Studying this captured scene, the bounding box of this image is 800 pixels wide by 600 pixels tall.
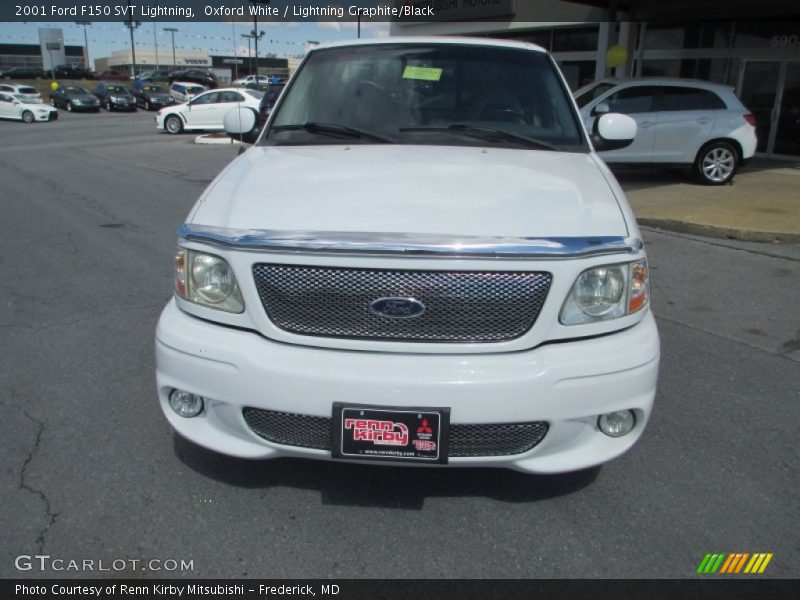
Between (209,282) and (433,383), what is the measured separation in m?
0.98

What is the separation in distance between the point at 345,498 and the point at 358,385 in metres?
0.76

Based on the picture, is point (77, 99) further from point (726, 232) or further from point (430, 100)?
point (430, 100)

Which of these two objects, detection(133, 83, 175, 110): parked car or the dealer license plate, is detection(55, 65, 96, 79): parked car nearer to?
detection(133, 83, 175, 110): parked car

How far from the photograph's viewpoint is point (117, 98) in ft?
126

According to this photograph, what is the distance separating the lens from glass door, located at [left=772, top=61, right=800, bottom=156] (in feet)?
48.8

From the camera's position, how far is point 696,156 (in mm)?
11906

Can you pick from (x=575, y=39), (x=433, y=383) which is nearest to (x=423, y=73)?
(x=433, y=383)

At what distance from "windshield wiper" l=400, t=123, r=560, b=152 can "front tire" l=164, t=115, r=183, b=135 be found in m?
23.5

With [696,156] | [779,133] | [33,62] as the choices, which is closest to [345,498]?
[696,156]

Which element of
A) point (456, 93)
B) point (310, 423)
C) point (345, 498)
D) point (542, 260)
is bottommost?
point (345, 498)

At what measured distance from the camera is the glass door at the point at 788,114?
48.8 ft

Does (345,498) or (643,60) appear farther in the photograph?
(643,60)

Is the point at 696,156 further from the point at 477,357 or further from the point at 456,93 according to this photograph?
the point at 477,357

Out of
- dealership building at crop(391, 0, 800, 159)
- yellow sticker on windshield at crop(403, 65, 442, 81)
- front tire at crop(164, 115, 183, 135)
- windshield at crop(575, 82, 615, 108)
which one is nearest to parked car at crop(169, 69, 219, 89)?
front tire at crop(164, 115, 183, 135)
